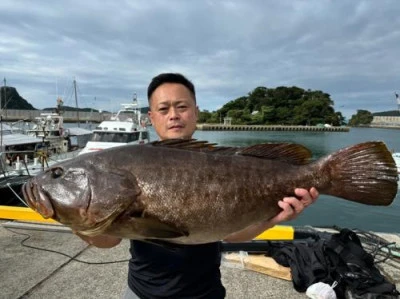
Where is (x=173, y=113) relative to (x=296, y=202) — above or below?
above

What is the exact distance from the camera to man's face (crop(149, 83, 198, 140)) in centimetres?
264

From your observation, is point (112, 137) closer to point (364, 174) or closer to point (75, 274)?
point (75, 274)

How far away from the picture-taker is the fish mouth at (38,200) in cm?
188

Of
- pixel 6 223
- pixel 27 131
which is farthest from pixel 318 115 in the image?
pixel 6 223

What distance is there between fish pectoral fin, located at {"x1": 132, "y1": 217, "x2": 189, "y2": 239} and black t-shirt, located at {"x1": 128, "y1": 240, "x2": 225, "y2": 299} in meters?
0.32

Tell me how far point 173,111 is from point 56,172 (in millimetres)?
990

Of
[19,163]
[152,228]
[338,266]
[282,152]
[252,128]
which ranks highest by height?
[282,152]

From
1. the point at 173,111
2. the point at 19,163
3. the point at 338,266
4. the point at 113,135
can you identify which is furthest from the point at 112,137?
the point at 173,111

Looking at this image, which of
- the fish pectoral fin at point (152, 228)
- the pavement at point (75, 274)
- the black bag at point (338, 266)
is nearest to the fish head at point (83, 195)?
the fish pectoral fin at point (152, 228)

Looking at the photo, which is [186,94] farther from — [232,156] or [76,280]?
[76,280]

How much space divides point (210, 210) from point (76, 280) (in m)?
3.42

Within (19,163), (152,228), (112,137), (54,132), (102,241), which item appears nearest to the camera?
(152,228)

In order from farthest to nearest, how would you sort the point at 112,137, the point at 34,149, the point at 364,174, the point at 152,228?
the point at 112,137 → the point at 34,149 → the point at 364,174 → the point at 152,228

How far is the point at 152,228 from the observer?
1811mm
